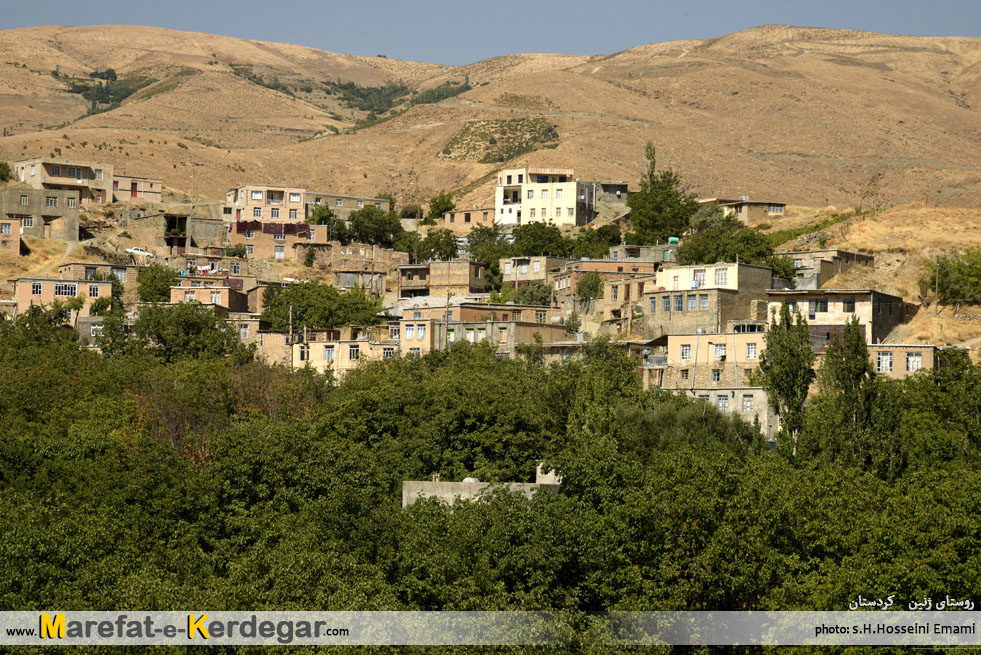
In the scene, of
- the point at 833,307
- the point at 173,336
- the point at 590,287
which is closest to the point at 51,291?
the point at 173,336

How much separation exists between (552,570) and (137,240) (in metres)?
54.4

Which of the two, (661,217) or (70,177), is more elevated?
(70,177)

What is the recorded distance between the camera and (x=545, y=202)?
8838 centimetres

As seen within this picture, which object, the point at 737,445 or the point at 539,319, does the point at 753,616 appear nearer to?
the point at 737,445

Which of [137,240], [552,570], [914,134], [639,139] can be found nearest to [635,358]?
[552,570]

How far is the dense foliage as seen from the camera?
2834 centimetres

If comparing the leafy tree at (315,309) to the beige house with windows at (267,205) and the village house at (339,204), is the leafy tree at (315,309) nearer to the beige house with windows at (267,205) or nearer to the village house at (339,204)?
the beige house with windows at (267,205)

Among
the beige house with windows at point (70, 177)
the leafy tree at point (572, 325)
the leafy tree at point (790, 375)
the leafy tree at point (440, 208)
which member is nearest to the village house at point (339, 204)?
the leafy tree at point (440, 208)

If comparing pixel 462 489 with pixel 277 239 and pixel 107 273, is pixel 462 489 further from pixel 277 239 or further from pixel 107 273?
→ pixel 277 239

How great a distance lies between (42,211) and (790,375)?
1926 inches

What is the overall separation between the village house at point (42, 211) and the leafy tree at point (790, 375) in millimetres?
45662

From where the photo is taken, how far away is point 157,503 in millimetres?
35594

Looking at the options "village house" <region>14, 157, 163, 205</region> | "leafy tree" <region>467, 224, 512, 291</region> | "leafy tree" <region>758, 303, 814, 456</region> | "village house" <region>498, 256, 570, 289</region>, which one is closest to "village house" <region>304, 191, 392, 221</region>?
"leafy tree" <region>467, 224, 512, 291</region>

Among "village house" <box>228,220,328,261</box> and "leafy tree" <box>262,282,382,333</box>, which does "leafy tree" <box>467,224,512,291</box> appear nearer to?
"leafy tree" <box>262,282,382,333</box>
